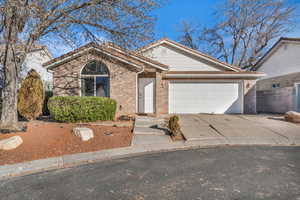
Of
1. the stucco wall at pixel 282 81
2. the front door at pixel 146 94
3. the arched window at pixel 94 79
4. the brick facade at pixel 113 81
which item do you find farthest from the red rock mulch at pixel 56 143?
the stucco wall at pixel 282 81

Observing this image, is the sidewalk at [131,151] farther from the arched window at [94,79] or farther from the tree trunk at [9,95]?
the arched window at [94,79]

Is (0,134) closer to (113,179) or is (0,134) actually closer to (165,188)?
(113,179)

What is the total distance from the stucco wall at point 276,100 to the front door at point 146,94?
938 cm

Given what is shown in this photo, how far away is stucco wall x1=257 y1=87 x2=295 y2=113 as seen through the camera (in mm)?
11047

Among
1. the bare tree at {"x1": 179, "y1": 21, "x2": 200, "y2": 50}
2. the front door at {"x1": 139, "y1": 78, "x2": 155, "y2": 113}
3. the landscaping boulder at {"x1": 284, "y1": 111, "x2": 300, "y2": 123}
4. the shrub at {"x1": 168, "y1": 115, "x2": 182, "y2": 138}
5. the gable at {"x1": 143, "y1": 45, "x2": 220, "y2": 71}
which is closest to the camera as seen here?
the shrub at {"x1": 168, "y1": 115, "x2": 182, "y2": 138}

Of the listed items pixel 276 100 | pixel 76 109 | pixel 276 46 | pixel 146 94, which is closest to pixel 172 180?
pixel 76 109

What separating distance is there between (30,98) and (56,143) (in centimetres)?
383

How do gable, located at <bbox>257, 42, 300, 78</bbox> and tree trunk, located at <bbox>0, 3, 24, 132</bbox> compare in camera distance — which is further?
gable, located at <bbox>257, 42, 300, 78</bbox>

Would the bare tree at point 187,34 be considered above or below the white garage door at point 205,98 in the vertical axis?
above

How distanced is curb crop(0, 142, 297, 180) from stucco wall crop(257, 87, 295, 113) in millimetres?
9664

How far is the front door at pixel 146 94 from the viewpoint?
34.7 feet

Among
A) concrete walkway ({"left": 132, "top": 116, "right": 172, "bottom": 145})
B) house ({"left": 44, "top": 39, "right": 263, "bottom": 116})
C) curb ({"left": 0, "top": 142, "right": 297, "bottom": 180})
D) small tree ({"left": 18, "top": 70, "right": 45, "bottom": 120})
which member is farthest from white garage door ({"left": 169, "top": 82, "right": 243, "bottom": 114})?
small tree ({"left": 18, "top": 70, "right": 45, "bottom": 120})

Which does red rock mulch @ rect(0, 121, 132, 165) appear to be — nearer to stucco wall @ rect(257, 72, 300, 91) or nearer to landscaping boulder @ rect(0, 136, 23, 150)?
landscaping boulder @ rect(0, 136, 23, 150)

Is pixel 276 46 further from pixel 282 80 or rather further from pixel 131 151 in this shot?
pixel 131 151
